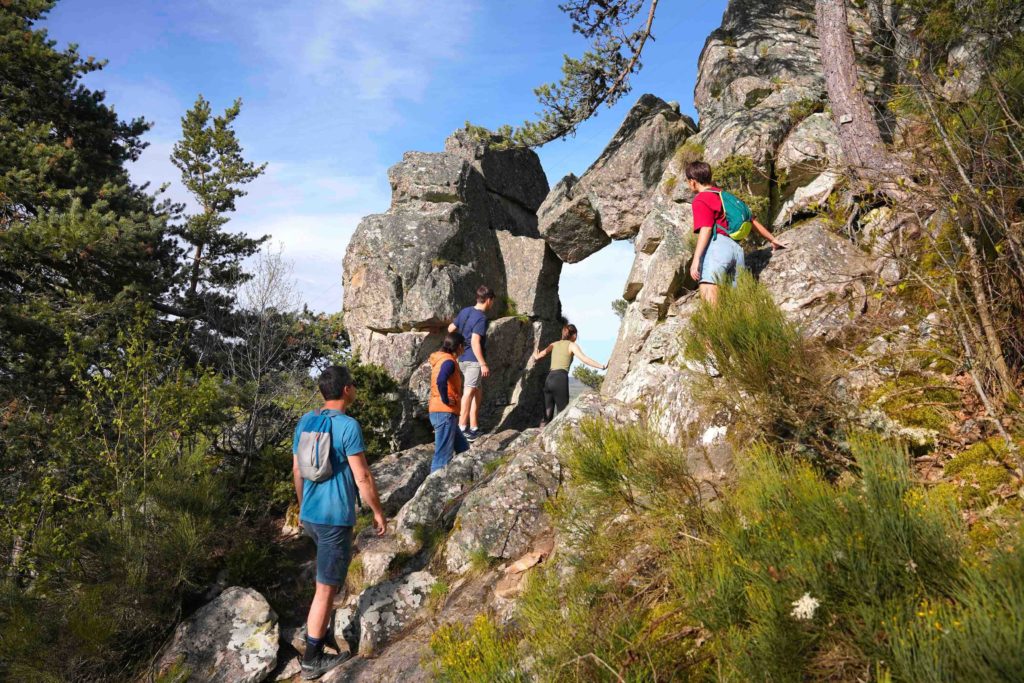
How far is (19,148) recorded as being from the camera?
1105 centimetres

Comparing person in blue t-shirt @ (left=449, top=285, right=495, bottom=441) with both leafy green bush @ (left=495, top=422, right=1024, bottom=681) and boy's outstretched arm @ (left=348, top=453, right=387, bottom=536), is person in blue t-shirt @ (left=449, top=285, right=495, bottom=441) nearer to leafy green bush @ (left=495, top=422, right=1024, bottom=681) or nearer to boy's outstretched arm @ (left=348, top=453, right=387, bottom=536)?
boy's outstretched arm @ (left=348, top=453, right=387, bottom=536)

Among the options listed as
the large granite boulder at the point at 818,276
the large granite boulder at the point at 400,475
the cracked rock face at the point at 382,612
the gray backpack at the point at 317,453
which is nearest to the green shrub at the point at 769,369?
the large granite boulder at the point at 818,276

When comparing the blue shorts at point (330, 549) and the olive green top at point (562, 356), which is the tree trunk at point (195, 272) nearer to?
the olive green top at point (562, 356)

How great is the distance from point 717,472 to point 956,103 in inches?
116

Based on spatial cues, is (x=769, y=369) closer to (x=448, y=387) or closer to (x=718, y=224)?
(x=718, y=224)

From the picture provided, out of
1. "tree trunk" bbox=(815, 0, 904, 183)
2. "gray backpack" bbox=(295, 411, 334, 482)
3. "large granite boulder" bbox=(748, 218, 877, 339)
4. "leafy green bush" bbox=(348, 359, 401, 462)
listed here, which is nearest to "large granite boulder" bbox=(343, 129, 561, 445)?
"leafy green bush" bbox=(348, 359, 401, 462)

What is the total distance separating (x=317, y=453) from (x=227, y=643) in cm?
265

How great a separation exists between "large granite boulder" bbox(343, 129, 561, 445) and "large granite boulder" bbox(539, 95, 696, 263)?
1.48 m

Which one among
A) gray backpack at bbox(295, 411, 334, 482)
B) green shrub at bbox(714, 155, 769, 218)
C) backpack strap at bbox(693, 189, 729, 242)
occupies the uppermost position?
green shrub at bbox(714, 155, 769, 218)

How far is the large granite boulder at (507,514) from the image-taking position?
556 centimetres

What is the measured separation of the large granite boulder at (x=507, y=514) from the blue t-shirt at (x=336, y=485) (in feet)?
4.09

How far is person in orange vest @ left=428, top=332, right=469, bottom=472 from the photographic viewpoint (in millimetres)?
7887

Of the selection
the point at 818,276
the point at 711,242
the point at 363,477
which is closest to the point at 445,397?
the point at 363,477

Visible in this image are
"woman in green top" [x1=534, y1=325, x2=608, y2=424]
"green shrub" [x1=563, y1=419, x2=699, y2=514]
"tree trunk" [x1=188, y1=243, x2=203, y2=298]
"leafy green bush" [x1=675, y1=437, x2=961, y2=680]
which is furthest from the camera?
"tree trunk" [x1=188, y1=243, x2=203, y2=298]
